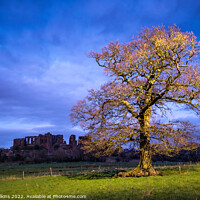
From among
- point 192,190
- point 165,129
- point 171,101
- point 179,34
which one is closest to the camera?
point 192,190

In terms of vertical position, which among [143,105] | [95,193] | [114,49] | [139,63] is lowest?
[95,193]

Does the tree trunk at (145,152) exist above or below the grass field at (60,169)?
above

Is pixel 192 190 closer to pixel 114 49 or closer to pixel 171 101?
pixel 171 101

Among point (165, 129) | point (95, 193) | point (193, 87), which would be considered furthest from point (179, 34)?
point (95, 193)

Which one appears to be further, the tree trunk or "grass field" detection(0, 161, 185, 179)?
"grass field" detection(0, 161, 185, 179)

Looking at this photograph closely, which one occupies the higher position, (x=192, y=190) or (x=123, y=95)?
(x=123, y=95)

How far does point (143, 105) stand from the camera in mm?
22406

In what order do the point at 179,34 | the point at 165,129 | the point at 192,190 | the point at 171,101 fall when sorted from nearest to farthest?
the point at 192,190 < the point at 179,34 < the point at 165,129 < the point at 171,101

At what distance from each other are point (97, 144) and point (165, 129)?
6.41 meters

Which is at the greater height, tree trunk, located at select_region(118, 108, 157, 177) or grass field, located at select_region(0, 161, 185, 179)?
tree trunk, located at select_region(118, 108, 157, 177)

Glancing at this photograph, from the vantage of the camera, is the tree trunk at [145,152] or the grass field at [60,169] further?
the grass field at [60,169]

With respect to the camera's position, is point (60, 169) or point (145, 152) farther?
point (60, 169)

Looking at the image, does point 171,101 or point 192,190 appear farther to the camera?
point 171,101

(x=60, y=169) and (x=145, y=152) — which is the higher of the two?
(x=145, y=152)
